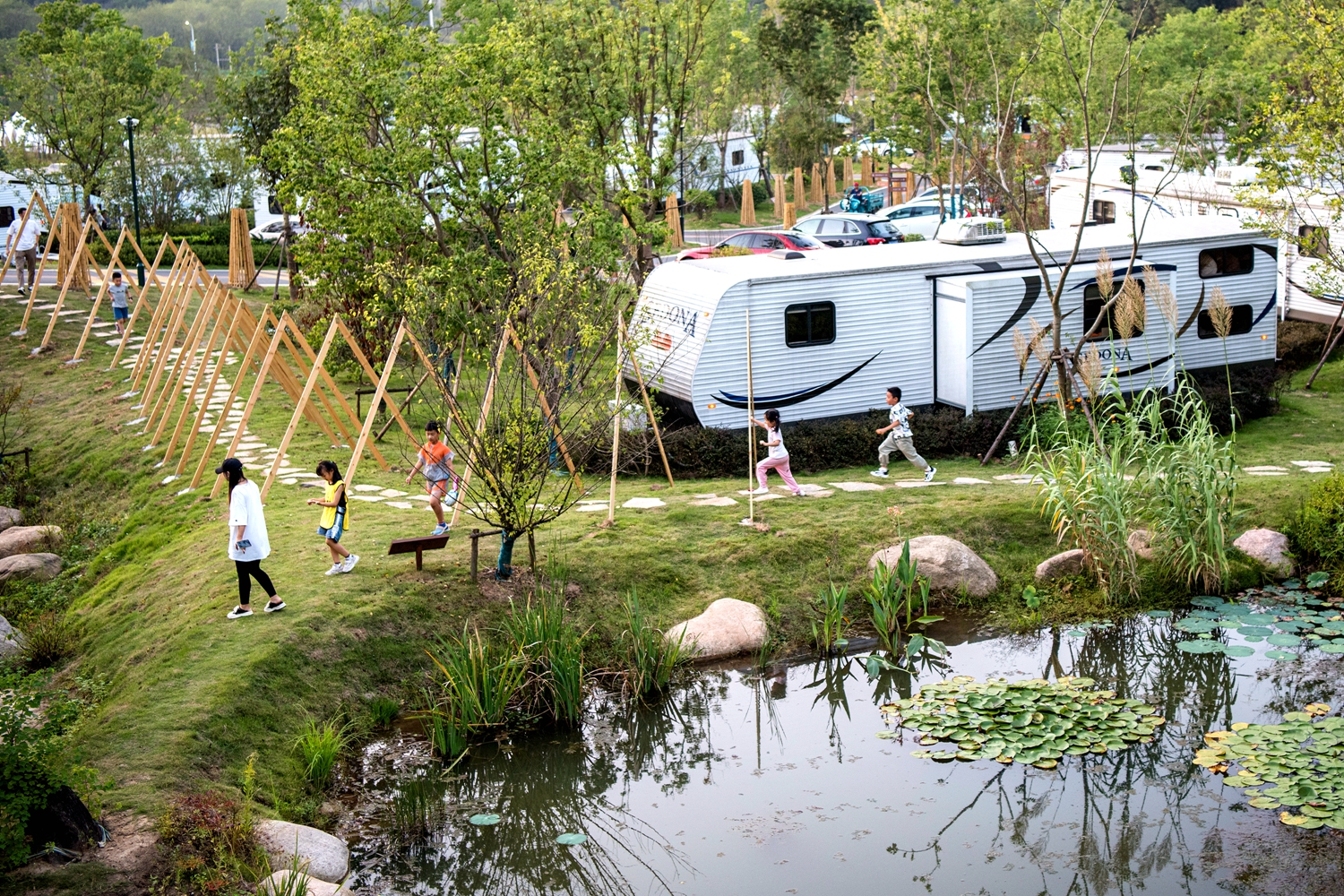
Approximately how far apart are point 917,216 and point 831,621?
23.9 meters

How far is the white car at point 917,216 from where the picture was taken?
32.2 meters

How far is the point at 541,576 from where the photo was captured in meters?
11.9

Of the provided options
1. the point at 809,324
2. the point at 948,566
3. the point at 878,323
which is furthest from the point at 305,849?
the point at 878,323

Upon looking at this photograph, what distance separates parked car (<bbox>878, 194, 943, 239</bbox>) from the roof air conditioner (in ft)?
45.0

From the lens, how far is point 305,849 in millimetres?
7973

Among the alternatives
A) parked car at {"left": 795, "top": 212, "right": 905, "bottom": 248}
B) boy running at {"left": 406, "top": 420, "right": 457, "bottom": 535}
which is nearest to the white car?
parked car at {"left": 795, "top": 212, "right": 905, "bottom": 248}

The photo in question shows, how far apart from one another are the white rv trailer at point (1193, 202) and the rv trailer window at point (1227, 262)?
0.48 m

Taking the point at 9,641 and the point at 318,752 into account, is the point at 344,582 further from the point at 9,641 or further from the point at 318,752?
the point at 9,641

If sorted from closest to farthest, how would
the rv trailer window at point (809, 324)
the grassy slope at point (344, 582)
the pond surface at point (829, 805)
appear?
the pond surface at point (829, 805)
the grassy slope at point (344, 582)
the rv trailer window at point (809, 324)

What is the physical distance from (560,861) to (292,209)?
46.1 ft

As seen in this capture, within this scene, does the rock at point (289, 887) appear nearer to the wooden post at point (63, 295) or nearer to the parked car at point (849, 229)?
the wooden post at point (63, 295)

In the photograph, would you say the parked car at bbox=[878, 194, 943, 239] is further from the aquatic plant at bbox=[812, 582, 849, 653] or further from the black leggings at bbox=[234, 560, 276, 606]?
the black leggings at bbox=[234, 560, 276, 606]

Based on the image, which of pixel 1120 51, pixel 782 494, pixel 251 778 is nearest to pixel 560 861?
pixel 251 778

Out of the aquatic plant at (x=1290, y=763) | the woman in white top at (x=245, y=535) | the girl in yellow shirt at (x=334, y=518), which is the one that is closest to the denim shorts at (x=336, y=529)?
the girl in yellow shirt at (x=334, y=518)
